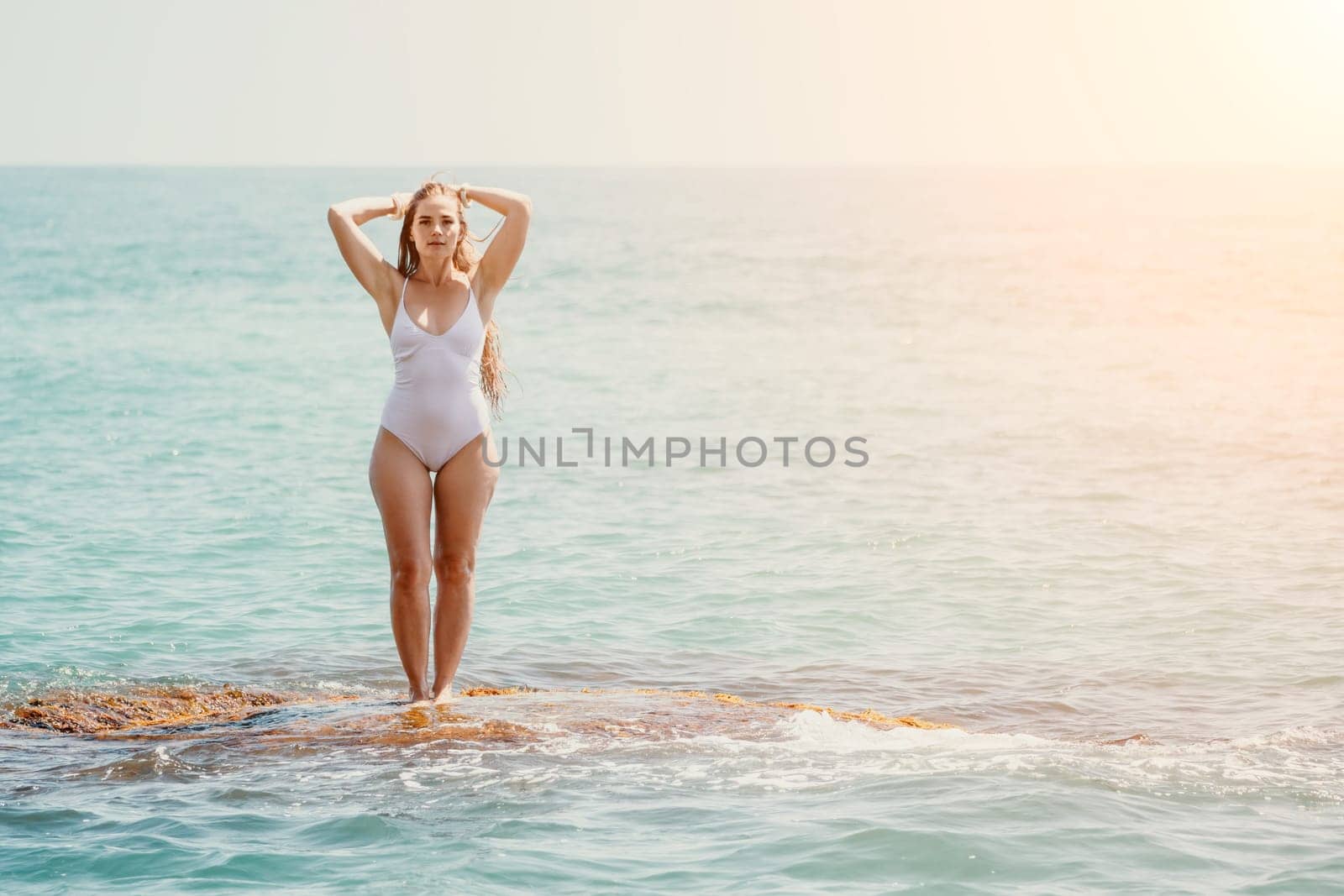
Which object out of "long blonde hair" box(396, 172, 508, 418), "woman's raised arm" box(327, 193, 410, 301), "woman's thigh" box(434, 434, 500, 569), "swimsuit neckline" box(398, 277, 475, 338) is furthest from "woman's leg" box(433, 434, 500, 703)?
"woman's raised arm" box(327, 193, 410, 301)

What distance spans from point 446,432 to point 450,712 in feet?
3.64

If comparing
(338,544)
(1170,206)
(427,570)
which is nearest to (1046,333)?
(338,544)

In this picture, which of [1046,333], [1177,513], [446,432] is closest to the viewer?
[446,432]

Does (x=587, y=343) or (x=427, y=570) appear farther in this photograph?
(x=587, y=343)

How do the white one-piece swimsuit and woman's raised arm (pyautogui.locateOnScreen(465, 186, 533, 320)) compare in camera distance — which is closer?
the white one-piece swimsuit

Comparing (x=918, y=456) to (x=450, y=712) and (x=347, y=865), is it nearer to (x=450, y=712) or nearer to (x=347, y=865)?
(x=450, y=712)

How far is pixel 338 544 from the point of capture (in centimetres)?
1039

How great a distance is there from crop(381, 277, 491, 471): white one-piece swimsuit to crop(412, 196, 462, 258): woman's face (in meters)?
0.23


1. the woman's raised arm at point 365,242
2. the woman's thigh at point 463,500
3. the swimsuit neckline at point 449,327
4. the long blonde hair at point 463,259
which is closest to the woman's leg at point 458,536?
the woman's thigh at point 463,500

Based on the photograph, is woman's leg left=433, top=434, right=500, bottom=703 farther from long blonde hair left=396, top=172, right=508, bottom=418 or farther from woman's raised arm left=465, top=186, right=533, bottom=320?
woman's raised arm left=465, top=186, right=533, bottom=320

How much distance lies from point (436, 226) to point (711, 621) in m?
3.86

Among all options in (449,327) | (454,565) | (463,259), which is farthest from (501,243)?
(454,565)

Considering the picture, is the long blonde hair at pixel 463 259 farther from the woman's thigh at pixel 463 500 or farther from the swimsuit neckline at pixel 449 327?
the woman's thigh at pixel 463 500

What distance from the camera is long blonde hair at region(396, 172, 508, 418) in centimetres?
541
